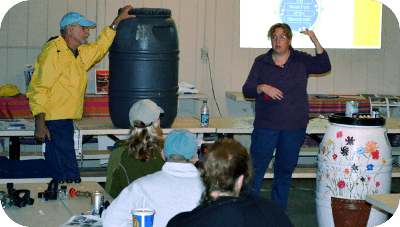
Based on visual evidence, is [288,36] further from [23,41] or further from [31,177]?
[23,41]

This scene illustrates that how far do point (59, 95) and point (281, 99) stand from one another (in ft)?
5.77

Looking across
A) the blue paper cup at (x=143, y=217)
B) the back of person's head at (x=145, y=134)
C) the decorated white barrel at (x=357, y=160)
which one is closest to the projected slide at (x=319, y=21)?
the decorated white barrel at (x=357, y=160)

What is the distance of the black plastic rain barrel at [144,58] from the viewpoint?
5.10m

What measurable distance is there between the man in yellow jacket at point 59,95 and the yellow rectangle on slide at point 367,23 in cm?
427

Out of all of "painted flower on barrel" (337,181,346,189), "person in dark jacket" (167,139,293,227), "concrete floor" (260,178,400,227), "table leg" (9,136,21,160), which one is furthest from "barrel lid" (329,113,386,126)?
"table leg" (9,136,21,160)

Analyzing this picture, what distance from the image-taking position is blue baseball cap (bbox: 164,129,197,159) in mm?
2688

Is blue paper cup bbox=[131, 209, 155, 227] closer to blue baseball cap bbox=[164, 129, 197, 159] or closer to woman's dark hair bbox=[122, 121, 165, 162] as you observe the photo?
blue baseball cap bbox=[164, 129, 197, 159]

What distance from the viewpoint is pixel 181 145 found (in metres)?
2.70

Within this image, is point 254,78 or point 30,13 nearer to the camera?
point 254,78

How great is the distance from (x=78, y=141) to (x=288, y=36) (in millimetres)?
2015

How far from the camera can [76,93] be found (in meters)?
4.61

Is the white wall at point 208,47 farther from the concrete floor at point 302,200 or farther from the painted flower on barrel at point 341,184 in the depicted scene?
the painted flower on barrel at point 341,184

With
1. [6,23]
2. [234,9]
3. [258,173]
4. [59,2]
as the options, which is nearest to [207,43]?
[234,9]

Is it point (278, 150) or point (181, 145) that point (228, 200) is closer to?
point (181, 145)
